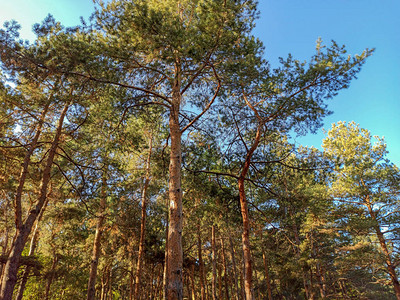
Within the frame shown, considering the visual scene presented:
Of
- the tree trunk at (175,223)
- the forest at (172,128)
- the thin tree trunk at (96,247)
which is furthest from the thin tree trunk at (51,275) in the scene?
the tree trunk at (175,223)

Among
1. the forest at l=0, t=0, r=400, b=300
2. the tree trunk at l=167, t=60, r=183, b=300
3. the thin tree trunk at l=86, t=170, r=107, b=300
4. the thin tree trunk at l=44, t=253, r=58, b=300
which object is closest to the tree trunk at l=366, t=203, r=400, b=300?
the forest at l=0, t=0, r=400, b=300

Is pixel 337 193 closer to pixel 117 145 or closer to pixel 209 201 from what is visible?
pixel 209 201

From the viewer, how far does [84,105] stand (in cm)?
856

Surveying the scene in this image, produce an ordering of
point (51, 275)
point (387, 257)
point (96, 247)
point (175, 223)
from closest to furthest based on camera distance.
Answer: point (175, 223), point (96, 247), point (387, 257), point (51, 275)

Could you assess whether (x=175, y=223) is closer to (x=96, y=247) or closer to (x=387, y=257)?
(x=96, y=247)

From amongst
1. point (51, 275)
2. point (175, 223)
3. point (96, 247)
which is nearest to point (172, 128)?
point (175, 223)

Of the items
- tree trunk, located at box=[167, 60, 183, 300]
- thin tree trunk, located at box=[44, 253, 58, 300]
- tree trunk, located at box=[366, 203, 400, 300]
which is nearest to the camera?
tree trunk, located at box=[167, 60, 183, 300]

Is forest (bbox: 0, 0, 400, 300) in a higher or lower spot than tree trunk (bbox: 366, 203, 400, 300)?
higher

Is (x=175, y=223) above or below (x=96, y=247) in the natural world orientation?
below

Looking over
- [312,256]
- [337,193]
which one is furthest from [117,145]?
[312,256]

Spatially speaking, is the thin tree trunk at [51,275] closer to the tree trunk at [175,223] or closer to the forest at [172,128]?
the forest at [172,128]

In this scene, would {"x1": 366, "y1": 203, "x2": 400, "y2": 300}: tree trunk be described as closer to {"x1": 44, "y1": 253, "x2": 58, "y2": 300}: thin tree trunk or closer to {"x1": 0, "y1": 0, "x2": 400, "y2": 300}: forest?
{"x1": 0, "y1": 0, "x2": 400, "y2": 300}: forest

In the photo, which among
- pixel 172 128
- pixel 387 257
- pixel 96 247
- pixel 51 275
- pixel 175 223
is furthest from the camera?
pixel 51 275

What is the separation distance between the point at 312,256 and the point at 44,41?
63.0 ft
